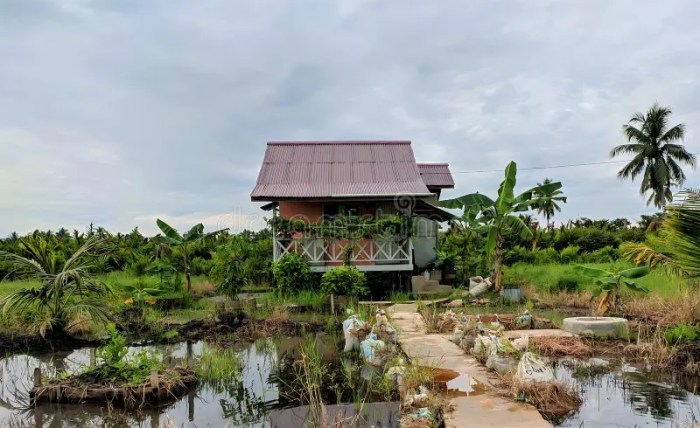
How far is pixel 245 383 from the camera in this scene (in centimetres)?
737

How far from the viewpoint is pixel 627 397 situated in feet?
20.4

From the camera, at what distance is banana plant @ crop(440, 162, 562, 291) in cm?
1509

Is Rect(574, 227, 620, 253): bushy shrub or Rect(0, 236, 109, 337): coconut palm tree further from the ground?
Rect(574, 227, 620, 253): bushy shrub

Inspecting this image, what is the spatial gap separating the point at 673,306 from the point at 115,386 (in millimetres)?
9970

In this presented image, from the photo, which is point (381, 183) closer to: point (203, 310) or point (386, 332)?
point (203, 310)

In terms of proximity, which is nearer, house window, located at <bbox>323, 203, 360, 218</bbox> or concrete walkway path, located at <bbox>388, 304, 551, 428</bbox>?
concrete walkway path, located at <bbox>388, 304, 551, 428</bbox>

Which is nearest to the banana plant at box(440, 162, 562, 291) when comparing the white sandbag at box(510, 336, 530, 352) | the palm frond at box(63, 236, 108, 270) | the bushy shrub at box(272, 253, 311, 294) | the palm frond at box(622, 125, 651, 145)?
the bushy shrub at box(272, 253, 311, 294)

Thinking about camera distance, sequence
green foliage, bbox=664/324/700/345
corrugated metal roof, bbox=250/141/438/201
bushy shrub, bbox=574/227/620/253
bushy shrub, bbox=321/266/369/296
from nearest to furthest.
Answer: green foliage, bbox=664/324/700/345
bushy shrub, bbox=321/266/369/296
corrugated metal roof, bbox=250/141/438/201
bushy shrub, bbox=574/227/620/253

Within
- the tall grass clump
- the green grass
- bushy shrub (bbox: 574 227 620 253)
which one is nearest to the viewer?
the tall grass clump

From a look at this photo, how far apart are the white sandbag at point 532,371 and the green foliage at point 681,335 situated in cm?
341

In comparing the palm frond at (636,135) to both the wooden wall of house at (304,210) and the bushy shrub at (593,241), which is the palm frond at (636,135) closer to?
the bushy shrub at (593,241)

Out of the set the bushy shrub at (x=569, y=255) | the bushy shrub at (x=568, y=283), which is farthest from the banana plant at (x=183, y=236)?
the bushy shrub at (x=569, y=255)

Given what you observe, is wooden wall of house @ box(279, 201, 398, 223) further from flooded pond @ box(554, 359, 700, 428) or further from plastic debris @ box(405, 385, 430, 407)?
plastic debris @ box(405, 385, 430, 407)

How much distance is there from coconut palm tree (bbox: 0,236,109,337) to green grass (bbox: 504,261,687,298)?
11766mm
